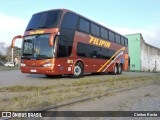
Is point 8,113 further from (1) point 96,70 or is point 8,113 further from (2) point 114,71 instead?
(2) point 114,71

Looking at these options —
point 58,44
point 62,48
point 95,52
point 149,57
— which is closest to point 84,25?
point 95,52

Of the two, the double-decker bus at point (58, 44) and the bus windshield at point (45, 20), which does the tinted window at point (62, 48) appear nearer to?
the double-decker bus at point (58, 44)

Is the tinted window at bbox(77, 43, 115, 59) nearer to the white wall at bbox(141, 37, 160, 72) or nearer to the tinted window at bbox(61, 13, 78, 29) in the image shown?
the tinted window at bbox(61, 13, 78, 29)

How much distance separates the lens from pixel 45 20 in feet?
51.6

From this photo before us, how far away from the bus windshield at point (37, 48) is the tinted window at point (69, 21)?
1.29 m

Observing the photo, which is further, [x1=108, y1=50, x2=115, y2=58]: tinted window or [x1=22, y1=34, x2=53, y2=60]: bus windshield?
[x1=108, y1=50, x2=115, y2=58]: tinted window

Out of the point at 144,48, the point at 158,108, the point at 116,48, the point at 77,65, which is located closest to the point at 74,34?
the point at 77,65

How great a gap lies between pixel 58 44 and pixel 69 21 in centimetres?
184

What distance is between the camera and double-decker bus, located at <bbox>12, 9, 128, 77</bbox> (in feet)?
49.0

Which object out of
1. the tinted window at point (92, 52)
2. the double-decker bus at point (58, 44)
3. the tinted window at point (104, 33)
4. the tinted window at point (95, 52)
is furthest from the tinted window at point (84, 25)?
the tinted window at point (104, 33)

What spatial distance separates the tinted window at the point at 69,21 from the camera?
15594 mm

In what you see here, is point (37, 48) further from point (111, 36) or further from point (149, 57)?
point (149, 57)

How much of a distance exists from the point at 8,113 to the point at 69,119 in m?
1.33

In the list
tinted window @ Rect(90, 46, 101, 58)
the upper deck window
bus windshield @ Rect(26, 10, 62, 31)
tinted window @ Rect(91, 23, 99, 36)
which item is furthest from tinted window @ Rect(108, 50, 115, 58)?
bus windshield @ Rect(26, 10, 62, 31)
